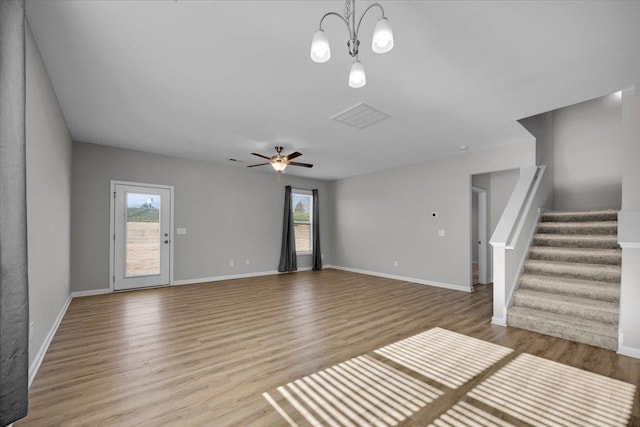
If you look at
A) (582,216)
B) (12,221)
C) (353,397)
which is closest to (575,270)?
(582,216)

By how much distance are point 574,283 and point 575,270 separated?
25 centimetres

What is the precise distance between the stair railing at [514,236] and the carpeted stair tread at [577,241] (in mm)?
148

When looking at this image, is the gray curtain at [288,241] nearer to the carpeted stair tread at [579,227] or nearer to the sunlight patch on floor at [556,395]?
the carpeted stair tread at [579,227]

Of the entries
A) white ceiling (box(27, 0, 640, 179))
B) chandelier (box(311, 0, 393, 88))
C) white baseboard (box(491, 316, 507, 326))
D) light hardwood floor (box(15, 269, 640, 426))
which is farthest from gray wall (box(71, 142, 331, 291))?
chandelier (box(311, 0, 393, 88))

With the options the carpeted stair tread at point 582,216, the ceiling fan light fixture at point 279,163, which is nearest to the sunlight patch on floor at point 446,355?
the carpeted stair tread at point 582,216

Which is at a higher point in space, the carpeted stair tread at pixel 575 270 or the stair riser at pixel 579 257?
the stair riser at pixel 579 257

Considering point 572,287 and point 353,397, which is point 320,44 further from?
point 572,287

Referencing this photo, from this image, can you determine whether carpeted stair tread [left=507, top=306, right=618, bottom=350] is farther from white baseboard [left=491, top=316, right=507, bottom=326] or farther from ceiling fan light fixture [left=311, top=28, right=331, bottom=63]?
ceiling fan light fixture [left=311, top=28, right=331, bottom=63]

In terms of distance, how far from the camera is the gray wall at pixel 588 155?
4930 mm

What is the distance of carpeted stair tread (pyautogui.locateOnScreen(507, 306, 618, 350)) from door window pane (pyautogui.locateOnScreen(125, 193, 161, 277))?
6.08 m

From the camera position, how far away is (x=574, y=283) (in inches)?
135

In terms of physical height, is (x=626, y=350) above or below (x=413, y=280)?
above

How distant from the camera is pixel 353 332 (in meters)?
3.22

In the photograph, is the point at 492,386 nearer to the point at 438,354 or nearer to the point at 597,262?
the point at 438,354
